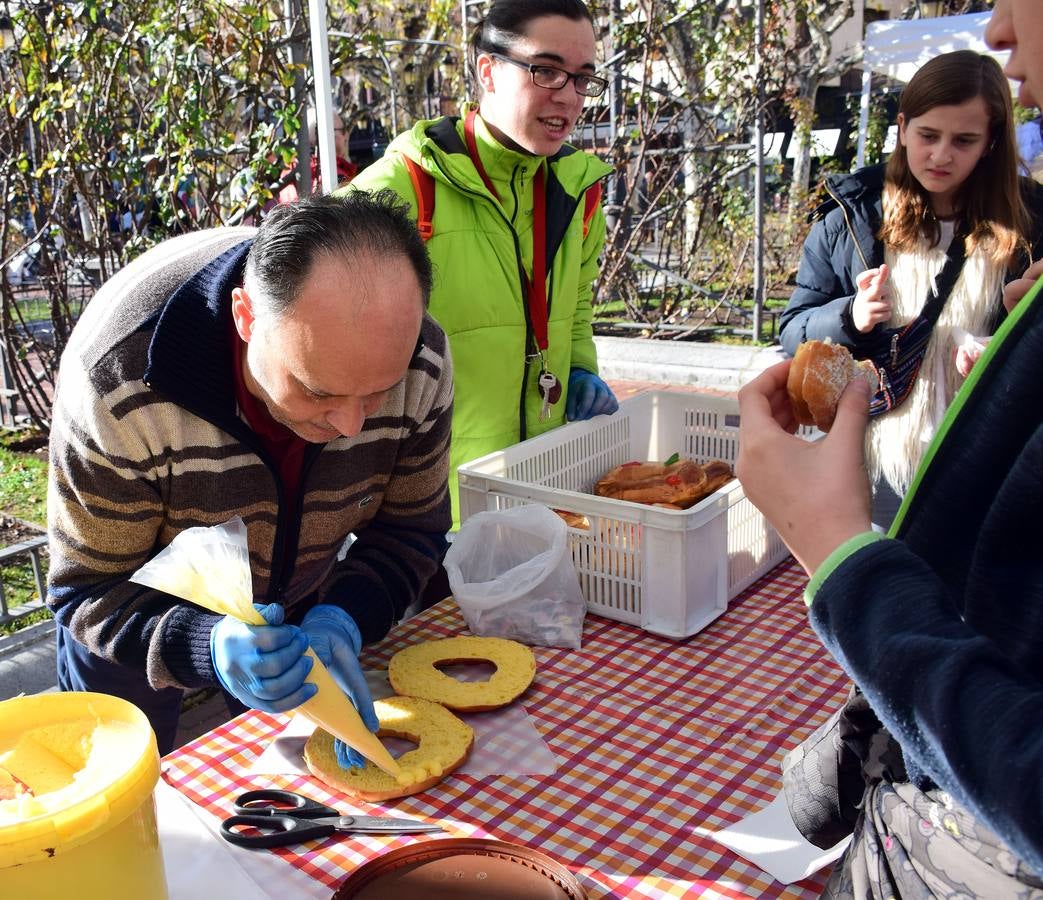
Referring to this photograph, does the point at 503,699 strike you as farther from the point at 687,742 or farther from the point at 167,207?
the point at 167,207

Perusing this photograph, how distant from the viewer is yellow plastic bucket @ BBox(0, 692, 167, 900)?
880mm

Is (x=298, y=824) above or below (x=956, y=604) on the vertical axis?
below

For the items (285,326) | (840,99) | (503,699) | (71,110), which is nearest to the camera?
(285,326)

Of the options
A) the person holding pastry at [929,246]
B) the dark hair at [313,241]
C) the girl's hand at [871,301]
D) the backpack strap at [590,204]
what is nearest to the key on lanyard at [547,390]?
the backpack strap at [590,204]

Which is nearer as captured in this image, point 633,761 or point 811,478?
point 811,478

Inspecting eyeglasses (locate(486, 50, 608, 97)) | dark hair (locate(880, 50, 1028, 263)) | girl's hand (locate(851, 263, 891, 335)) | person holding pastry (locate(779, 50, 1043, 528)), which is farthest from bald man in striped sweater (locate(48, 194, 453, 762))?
dark hair (locate(880, 50, 1028, 263))

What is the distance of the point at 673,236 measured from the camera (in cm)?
923

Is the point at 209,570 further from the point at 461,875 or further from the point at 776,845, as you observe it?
the point at 776,845

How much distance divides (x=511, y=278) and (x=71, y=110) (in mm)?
3950

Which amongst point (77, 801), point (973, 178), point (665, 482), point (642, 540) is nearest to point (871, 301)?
point (973, 178)

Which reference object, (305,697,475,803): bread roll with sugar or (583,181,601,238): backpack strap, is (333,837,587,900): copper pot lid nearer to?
(305,697,475,803): bread roll with sugar

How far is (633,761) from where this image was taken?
1.52 meters

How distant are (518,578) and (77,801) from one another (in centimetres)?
112

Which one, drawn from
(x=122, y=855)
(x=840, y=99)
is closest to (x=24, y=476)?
(x=122, y=855)
